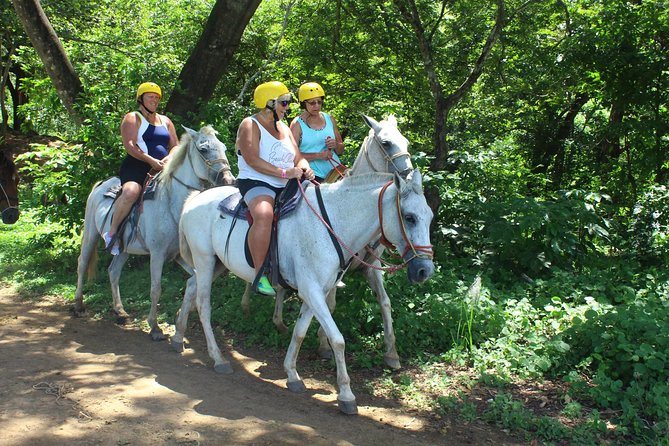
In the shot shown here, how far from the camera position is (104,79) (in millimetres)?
10797

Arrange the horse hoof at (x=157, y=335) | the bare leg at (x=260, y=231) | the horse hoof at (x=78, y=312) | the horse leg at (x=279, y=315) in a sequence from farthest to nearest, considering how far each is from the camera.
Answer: the horse hoof at (x=78, y=312) → the horse hoof at (x=157, y=335) → the horse leg at (x=279, y=315) → the bare leg at (x=260, y=231)

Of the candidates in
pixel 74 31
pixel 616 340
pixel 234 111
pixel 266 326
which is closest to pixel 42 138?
pixel 74 31

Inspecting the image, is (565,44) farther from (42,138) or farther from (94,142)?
(42,138)

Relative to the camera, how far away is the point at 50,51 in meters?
11.0

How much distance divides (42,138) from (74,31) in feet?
16.9

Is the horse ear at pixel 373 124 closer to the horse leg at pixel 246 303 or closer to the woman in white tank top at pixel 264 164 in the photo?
the woman in white tank top at pixel 264 164

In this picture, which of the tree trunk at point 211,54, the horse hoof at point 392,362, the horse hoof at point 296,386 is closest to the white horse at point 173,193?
the horse hoof at point 296,386

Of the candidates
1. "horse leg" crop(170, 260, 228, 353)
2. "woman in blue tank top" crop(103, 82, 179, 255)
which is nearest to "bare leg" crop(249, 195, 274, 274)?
"horse leg" crop(170, 260, 228, 353)

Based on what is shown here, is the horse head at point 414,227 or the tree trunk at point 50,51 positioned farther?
the tree trunk at point 50,51

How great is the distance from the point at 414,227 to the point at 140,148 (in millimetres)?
4159

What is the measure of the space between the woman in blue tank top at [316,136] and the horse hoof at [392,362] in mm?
2063

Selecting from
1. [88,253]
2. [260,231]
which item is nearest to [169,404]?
[260,231]

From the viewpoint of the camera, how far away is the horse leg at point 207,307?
6270mm

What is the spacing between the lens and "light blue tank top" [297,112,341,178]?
6855 mm
